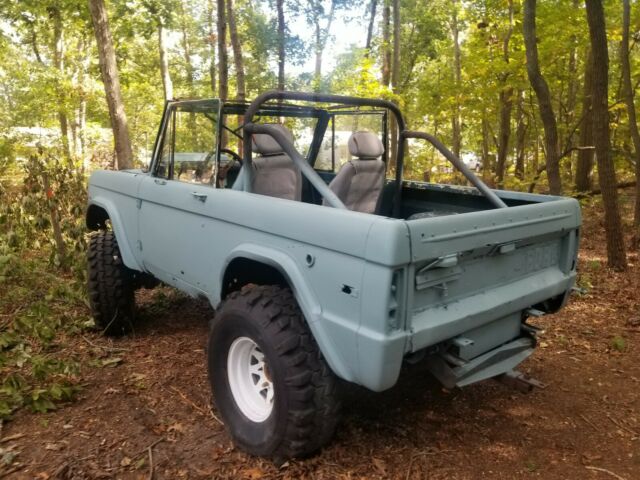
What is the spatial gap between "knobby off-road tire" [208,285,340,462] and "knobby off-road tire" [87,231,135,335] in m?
1.79

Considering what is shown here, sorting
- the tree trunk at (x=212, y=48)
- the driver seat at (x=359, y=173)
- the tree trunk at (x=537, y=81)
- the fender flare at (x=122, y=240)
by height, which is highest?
the tree trunk at (x=212, y=48)

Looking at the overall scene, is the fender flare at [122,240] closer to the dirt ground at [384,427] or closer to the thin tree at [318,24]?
the dirt ground at [384,427]

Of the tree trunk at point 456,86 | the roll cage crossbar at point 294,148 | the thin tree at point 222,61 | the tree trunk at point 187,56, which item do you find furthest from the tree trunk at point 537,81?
the tree trunk at point 187,56

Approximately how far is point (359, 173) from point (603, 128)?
367 centimetres

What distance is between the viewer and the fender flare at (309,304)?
226cm

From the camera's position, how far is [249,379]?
2912 mm

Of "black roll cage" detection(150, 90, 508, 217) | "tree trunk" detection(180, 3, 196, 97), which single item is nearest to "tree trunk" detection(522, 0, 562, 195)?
"black roll cage" detection(150, 90, 508, 217)

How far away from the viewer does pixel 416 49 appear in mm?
20422

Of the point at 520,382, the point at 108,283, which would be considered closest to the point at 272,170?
the point at 108,283

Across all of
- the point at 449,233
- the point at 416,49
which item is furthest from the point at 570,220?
the point at 416,49

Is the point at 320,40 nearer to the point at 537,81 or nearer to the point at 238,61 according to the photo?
the point at 238,61

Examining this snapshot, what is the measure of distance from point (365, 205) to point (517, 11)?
34.2 feet

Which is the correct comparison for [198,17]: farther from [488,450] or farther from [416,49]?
[488,450]

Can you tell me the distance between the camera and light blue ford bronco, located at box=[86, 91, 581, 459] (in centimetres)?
215
